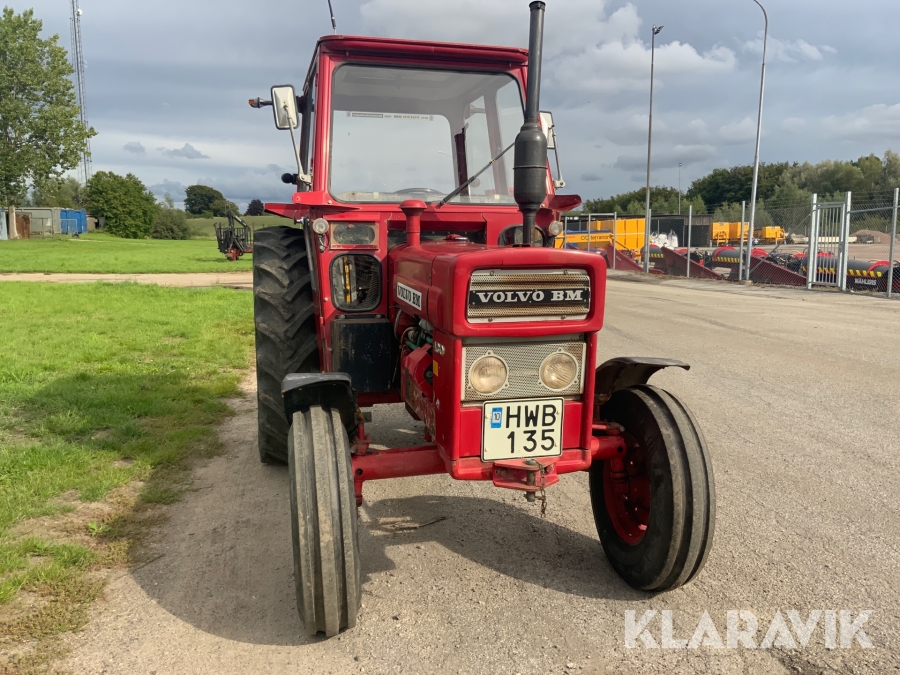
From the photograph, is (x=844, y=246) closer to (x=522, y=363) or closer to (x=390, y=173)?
(x=390, y=173)

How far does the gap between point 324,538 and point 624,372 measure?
1.58 m

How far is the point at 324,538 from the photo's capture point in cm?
248

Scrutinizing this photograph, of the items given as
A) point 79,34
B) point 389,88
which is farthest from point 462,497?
point 79,34

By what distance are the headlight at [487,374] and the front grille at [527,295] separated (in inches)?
6.9

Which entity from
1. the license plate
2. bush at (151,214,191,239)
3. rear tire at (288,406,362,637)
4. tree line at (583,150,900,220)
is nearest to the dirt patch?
rear tire at (288,406,362,637)

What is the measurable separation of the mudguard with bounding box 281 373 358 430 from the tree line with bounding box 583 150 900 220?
34853 mm

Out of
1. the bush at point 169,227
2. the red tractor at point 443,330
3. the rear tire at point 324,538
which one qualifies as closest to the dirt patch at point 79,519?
the red tractor at point 443,330

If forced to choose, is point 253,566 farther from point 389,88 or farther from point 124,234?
point 124,234

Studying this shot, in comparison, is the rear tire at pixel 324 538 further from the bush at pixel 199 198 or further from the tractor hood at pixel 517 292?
the bush at pixel 199 198

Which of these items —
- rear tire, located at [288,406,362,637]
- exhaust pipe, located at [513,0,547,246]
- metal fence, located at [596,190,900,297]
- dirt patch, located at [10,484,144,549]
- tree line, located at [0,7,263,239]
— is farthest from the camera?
tree line, located at [0,7,263,239]

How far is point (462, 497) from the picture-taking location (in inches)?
158

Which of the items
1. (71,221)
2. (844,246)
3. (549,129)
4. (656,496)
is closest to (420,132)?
(549,129)

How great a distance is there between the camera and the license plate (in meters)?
2.73

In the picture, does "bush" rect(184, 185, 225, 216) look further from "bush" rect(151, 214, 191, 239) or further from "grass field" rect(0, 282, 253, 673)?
"grass field" rect(0, 282, 253, 673)
